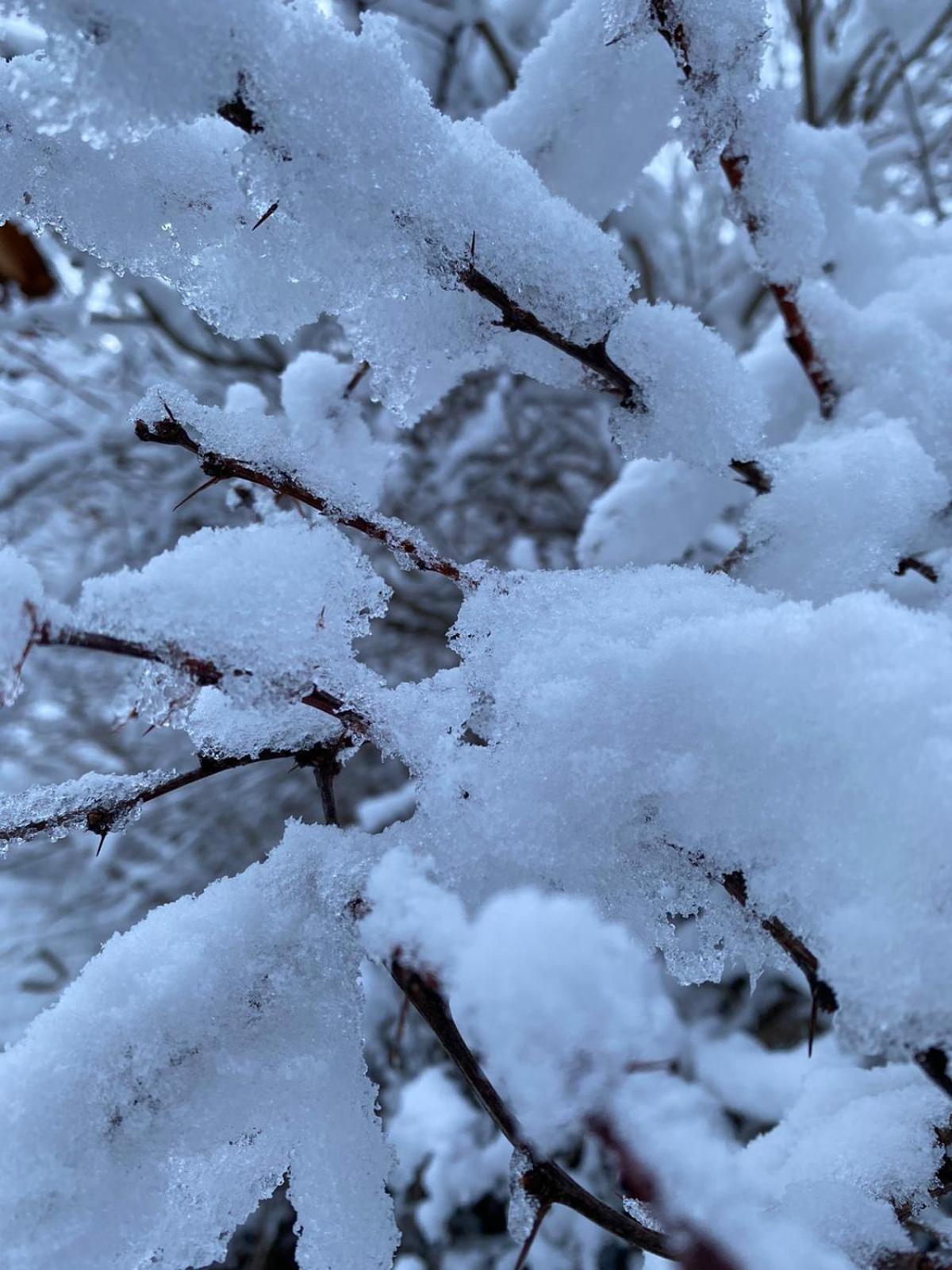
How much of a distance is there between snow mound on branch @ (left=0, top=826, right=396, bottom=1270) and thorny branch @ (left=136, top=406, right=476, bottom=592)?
21cm

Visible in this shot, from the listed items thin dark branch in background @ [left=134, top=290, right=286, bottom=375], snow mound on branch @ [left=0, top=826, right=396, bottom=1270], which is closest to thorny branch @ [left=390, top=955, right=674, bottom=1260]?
snow mound on branch @ [left=0, top=826, right=396, bottom=1270]

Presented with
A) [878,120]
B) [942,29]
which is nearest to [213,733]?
[942,29]

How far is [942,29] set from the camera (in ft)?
8.23

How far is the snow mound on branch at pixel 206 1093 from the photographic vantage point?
1.72 feet

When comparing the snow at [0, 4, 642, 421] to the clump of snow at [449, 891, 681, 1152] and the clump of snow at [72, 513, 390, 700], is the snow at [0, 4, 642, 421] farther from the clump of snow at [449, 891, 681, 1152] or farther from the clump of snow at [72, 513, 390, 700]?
the clump of snow at [449, 891, 681, 1152]

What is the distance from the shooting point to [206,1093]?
541 millimetres

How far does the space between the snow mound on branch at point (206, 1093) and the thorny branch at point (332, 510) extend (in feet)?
0.67

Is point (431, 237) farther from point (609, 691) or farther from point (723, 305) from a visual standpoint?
point (723, 305)

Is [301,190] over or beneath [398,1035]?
over

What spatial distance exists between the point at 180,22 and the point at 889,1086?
101cm

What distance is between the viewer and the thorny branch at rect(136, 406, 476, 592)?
0.57m

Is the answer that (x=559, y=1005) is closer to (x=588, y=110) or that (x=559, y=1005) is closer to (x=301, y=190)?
(x=301, y=190)

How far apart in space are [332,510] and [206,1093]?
0.40m

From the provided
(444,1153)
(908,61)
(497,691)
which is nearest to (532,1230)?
(497,691)
